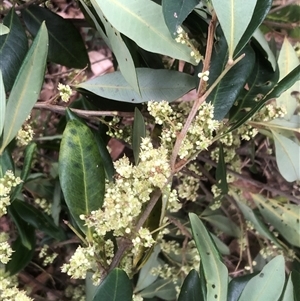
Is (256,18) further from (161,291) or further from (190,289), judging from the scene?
(161,291)

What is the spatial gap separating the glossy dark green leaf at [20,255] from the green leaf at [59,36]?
38 cm

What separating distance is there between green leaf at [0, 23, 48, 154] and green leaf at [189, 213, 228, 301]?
0.28 meters

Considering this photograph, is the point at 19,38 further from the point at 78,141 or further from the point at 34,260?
the point at 34,260

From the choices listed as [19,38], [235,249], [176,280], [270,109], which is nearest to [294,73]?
[270,109]

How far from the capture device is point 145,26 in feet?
1.94

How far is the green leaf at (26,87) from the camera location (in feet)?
1.89

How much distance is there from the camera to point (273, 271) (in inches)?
27.1

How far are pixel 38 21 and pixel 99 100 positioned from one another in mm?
203

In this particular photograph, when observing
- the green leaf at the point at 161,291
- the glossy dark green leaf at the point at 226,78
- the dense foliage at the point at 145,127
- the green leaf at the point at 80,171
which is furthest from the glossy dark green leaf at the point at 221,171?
the green leaf at the point at 161,291

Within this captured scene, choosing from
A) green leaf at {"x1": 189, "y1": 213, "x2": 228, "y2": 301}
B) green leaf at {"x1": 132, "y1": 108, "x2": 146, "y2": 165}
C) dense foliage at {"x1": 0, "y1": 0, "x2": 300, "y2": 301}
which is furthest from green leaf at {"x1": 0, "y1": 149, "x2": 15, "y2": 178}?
green leaf at {"x1": 189, "y1": 213, "x2": 228, "y2": 301}

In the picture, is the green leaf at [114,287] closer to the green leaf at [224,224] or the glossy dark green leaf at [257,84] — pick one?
the glossy dark green leaf at [257,84]

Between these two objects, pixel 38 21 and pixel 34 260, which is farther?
pixel 34 260

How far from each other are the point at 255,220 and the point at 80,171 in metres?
0.46

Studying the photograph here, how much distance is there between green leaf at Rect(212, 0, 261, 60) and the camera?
0.55 metres
